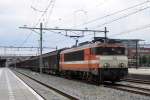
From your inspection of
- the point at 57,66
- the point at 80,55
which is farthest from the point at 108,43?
the point at 57,66

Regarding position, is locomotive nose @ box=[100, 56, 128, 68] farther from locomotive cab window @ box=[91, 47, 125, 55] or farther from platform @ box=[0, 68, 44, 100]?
platform @ box=[0, 68, 44, 100]

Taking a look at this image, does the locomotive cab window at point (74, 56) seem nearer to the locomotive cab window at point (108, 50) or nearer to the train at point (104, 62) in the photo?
the train at point (104, 62)

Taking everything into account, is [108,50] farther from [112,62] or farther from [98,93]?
[98,93]

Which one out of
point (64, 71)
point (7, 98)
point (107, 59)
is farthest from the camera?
point (64, 71)

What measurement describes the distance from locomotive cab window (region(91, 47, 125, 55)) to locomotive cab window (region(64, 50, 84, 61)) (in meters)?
3.76

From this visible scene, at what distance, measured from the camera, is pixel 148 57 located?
12838 centimetres

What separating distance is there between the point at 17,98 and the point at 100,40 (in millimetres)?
12136

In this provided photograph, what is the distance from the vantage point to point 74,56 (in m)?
38.2

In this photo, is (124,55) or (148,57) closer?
(124,55)

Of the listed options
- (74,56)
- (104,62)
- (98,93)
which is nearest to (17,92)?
(98,93)

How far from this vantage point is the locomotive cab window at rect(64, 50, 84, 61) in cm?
3481

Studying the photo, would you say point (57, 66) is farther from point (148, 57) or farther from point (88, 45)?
point (148, 57)

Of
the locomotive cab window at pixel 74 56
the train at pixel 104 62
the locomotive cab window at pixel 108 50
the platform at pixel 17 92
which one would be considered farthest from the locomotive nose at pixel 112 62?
the platform at pixel 17 92

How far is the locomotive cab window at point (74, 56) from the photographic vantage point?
3481 cm
